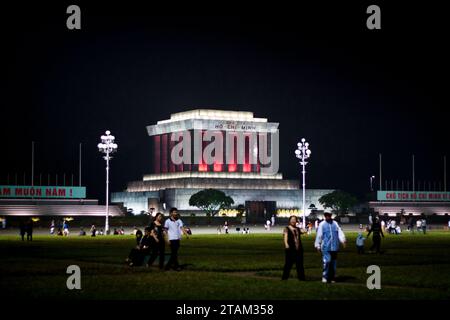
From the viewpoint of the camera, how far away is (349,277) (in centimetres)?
2948

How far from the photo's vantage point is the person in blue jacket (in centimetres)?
2733

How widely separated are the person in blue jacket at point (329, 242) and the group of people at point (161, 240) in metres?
6.16

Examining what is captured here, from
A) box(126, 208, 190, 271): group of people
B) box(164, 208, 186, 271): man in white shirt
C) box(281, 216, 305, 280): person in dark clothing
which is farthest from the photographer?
box(126, 208, 190, 271): group of people

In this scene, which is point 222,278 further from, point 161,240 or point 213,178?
point 213,178

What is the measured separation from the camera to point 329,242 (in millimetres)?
27375

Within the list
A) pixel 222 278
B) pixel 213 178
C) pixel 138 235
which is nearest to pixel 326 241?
pixel 222 278

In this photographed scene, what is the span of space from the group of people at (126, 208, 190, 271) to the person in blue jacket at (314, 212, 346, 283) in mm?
6160

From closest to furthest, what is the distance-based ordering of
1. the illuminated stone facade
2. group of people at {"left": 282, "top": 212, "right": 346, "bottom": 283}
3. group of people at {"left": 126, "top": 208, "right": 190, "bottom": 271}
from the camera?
1. group of people at {"left": 282, "top": 212, "right": 346, "bottom": 283}
2. group of people at {"left": 126, "top": 208, "right": 190, "bottom": 271}
3. the illuminated stone facade

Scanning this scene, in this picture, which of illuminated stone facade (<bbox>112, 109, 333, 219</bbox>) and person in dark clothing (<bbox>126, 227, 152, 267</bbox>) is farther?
illuminated stone facade (<bbox>112, 109, 333, 219</bbox>)

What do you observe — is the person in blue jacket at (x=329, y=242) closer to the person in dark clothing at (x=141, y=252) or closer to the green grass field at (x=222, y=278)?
the green grass field at (x=222, y=278)

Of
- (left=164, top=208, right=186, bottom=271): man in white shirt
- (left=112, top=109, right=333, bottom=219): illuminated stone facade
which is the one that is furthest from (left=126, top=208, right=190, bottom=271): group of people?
(left=112, top=109, right=333, bottom=219): illuminated stone facade

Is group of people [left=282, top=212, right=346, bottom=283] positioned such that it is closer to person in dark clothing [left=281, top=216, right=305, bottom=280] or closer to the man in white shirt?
person in dark clothing [left=281, top=216, right=305, bottom=280]

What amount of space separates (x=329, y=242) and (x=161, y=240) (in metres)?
8.28
